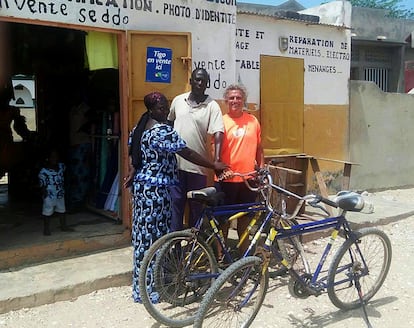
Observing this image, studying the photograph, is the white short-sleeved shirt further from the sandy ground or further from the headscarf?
the sandy ground

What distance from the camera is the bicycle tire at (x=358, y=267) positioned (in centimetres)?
378

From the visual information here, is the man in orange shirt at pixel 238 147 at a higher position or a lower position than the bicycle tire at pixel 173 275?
higher

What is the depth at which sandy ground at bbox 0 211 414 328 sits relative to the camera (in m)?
3.71

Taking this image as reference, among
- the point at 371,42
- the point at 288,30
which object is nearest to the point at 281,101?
the point at 288,30

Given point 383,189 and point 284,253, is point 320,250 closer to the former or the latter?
point 284,253

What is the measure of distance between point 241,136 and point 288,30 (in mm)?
3728

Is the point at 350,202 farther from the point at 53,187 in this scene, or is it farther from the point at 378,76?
the point at 378,76

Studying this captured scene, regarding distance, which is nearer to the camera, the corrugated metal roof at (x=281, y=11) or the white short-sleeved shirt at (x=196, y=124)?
the white short-sleeved shirt at (x=196, y=124)

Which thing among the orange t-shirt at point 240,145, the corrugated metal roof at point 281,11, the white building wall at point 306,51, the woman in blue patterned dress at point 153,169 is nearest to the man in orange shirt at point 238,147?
the orange t-shirt at point 240,145

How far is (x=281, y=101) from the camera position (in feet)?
24.3

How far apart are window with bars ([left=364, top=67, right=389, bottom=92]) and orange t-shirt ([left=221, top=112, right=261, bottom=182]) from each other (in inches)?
348

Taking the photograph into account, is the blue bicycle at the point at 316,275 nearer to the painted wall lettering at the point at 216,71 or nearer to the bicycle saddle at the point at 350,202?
the bicycle saddle at the point at 350,202

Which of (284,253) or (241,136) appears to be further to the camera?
(241,136)

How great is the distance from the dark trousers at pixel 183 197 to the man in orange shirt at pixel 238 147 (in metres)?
0.25
